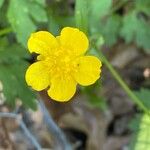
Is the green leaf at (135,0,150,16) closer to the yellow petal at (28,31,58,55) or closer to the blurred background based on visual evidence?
the blurred background

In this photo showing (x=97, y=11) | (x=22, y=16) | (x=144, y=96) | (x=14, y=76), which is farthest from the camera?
(x=144, y=96)

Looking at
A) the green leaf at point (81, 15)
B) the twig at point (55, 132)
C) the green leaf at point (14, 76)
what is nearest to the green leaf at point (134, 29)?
the twig at point (55, 132)

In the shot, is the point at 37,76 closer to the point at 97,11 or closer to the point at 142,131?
the point at 97,11

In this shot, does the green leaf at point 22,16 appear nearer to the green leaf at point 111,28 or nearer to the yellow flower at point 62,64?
the yellow flower at point 62,64

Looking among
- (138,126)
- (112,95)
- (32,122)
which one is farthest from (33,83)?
(112,95)

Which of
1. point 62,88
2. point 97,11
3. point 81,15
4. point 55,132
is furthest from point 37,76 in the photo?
point 55,132

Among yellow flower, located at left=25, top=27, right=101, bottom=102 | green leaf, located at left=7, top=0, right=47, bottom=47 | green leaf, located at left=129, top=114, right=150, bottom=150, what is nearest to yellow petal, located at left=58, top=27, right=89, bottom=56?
yellow flower, located at left=25, top=27, right=101, bottom=102
